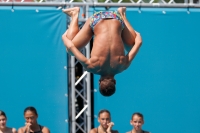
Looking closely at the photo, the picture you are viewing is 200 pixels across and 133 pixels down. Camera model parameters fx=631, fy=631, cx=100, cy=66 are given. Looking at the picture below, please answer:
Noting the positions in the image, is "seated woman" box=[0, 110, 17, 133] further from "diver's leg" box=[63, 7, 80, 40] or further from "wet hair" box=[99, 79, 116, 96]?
"wet hair" box=[99, 79, 116, 96]

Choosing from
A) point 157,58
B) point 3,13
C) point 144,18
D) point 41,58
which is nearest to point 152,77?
point 157,58

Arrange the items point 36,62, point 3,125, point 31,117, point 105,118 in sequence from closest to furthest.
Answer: point 31,117
point 3,125
point 105,118
point 36,62

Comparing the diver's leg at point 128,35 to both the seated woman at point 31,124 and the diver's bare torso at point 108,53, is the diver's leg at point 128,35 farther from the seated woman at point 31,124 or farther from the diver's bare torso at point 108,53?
the seated woman at point 31,124

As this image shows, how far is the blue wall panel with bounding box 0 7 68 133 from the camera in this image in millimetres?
9305

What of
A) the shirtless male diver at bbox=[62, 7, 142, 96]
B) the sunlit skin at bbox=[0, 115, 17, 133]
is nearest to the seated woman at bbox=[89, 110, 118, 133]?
the sunlit skin at bbox=[0, 115, 17, 133]

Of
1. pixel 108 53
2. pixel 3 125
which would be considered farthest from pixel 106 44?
pixel 3 125

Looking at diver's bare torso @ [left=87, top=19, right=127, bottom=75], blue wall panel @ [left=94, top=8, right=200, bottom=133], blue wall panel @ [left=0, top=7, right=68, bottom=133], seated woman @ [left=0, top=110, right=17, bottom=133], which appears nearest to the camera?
diver's bare torso @ [left=87, top=19, right=127, bottom=75]

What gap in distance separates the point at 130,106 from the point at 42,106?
51.8 inches

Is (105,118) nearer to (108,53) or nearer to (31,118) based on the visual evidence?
(31,118)

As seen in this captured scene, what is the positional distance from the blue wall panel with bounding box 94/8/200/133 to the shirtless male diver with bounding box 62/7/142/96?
2.43m

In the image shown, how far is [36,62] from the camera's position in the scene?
9.36 metres

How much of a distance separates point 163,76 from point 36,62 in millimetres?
1934

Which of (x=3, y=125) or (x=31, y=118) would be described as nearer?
(x=31, y=118)

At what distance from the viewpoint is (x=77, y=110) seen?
9.59m
